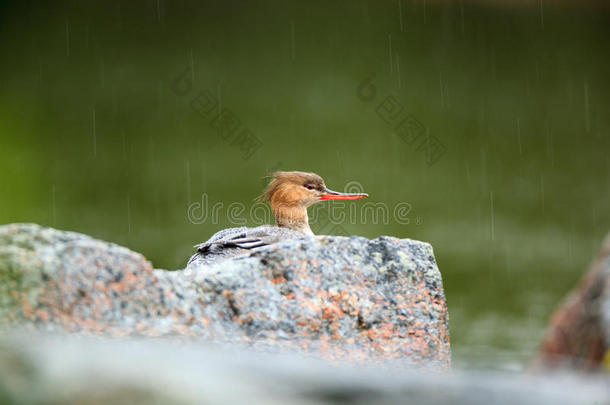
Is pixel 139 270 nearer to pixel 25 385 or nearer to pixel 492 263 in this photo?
pixel 25 385

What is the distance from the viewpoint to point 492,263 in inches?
523

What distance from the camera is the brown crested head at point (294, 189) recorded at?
19.7 feet

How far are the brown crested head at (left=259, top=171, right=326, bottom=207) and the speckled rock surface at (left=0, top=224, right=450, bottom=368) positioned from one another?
9.21 feet

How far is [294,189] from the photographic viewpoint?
6.01 meters

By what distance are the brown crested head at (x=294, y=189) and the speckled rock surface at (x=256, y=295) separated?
2.81 m

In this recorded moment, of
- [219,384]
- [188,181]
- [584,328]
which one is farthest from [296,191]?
[188,181]

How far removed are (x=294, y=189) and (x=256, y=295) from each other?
Answer: 331cm

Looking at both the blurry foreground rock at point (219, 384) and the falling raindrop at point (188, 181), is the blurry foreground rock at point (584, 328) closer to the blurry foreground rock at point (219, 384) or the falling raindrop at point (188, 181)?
the blurry foreground rock at point (219, 384)

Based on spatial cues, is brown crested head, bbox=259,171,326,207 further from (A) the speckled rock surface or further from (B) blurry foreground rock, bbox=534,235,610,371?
(B) blurry foreground rock, bbox=534,235,610,371

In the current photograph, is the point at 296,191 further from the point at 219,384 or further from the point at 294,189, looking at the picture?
the point at 219,384

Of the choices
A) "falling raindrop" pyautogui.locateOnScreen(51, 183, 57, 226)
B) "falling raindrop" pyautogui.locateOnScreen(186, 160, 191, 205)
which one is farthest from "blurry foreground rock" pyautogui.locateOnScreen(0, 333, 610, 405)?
A: "falling raindrop" pyautogui.locateOnScreen(186, 160, 191, 205)

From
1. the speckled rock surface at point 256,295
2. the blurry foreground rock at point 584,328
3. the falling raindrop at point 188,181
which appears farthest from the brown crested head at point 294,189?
the falling raindrop at point 188,181

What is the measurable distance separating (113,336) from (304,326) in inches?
31.3

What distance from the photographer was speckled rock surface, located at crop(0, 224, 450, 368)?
2.25m
